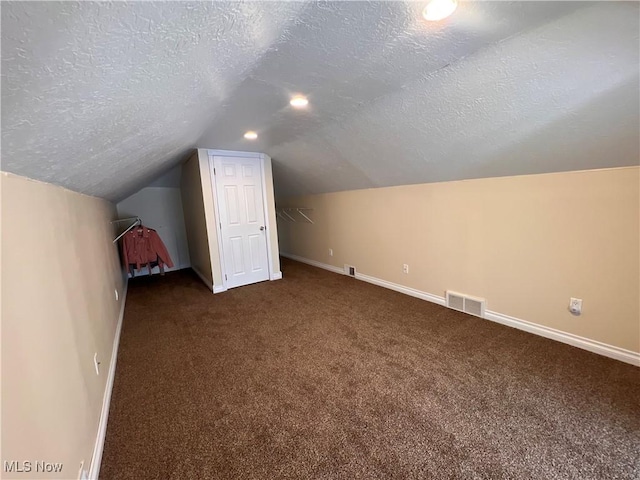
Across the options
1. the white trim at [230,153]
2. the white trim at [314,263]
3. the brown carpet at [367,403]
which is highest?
the white trim at [230,153]

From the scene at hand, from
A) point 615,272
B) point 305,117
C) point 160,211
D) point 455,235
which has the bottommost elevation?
point 615,272

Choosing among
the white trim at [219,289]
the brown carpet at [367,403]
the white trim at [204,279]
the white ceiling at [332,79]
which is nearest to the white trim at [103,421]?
the brown carpet at [367,403]

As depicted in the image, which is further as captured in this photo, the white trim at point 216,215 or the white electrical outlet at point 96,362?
the white trim at point 216,215

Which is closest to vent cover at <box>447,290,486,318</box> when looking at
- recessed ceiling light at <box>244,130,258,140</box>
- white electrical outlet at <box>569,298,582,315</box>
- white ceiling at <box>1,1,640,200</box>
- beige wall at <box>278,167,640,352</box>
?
beige wall at <box>278,167,640,352</box>

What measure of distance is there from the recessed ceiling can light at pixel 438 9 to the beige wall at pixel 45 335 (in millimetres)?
1669

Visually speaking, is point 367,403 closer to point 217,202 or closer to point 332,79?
point 332,79

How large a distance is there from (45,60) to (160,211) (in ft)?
17.6

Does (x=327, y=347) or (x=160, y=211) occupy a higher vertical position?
(x=160, y=211)

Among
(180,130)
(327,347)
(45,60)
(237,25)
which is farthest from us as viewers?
(327,347)

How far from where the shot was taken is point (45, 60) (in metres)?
0.62

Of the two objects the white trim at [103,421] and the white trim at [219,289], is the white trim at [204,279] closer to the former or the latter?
the white trim at [219,289]

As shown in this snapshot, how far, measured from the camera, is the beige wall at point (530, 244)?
1.92 meters

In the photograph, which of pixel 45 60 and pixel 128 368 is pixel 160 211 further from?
pixel 45 60

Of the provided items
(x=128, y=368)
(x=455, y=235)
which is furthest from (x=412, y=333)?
(x=128, y=368)
